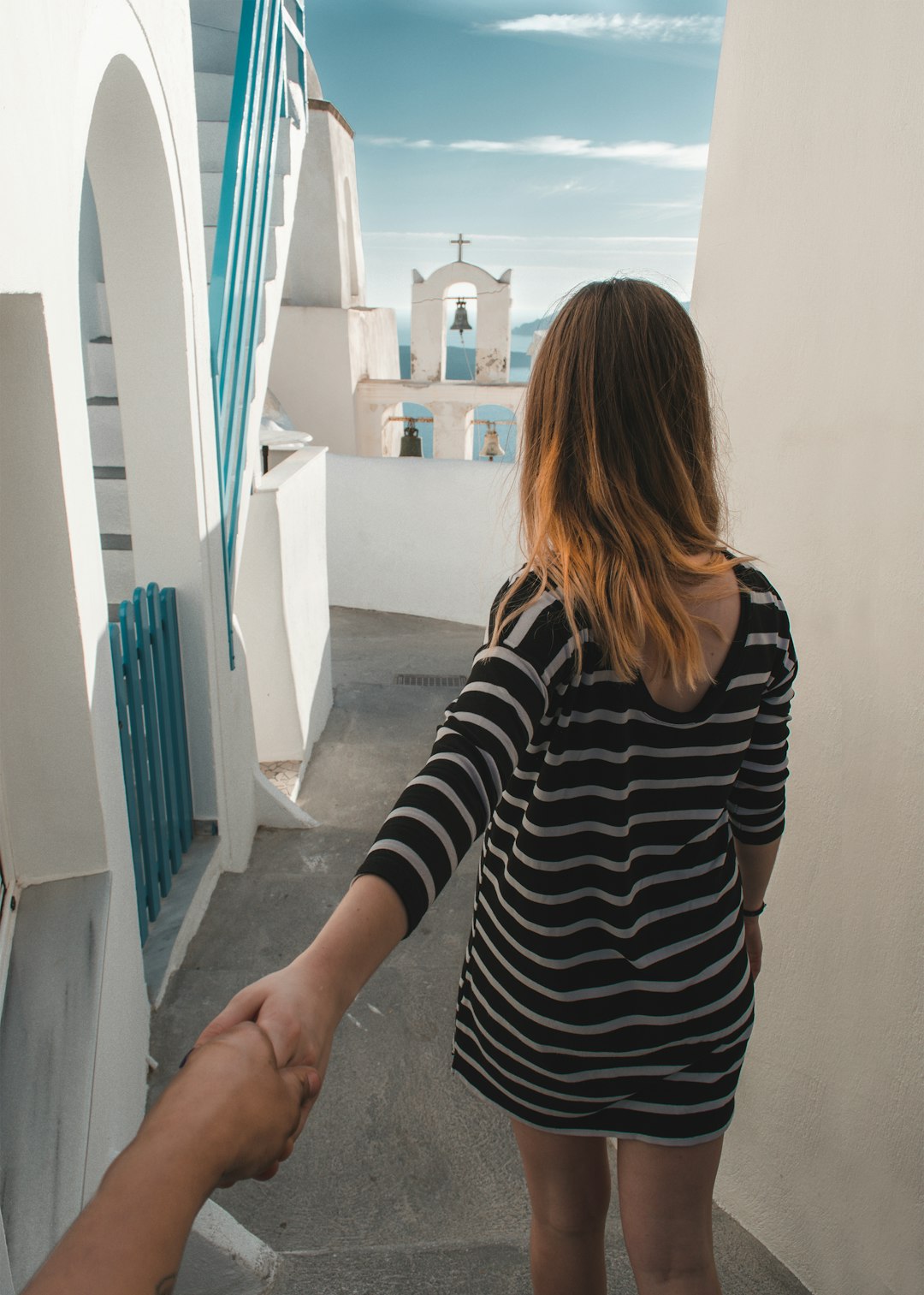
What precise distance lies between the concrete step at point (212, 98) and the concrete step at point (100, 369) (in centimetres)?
167

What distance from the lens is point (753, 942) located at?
170 centimetres

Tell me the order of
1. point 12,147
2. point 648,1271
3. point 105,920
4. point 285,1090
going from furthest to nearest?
1. point 105,920
2. point 12,147
3. point 648,1271
4. point 285,1090

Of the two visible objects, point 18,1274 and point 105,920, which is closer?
point 18,1274

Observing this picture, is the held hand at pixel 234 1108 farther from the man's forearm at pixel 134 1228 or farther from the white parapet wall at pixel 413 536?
the white parapet wall at pixel 413 536

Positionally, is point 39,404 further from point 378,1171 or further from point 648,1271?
point 378,1171

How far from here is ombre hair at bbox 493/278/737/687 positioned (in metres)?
1.16

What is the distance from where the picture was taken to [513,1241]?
2.40 meters

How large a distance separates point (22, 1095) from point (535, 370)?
1.86 meters

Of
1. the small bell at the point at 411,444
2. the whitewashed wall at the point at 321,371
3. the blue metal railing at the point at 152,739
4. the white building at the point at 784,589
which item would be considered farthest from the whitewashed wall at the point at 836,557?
the whitewashed wall at the point at 321,371

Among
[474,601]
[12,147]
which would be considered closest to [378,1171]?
[12,147]

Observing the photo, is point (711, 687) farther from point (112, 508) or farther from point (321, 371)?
point (321, 371)

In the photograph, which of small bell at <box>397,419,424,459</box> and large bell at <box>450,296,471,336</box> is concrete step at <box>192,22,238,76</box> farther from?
large bell at <box>450,296,471,336</box>

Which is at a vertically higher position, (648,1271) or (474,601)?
(648,1271)

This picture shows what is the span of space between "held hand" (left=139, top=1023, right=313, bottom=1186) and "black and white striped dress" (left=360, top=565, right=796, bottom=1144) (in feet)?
1.44
